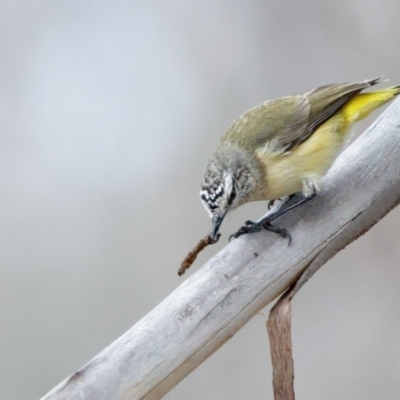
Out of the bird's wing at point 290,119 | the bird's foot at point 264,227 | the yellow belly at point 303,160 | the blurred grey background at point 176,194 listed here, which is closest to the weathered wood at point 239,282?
the bird's foot at point 264,227

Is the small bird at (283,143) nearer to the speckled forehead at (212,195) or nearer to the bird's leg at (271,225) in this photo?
the speckled forehead at (212,195)

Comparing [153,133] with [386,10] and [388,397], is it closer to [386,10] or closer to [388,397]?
[386,10]

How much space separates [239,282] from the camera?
72.1 inches

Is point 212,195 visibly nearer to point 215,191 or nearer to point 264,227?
point 215,191

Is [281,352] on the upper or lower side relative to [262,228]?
lower

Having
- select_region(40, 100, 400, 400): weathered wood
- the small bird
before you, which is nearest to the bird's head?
the small bird

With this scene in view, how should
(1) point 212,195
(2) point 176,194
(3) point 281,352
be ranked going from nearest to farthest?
(3) point 281,352 < (1) point 212,195 < (2) point 176,194

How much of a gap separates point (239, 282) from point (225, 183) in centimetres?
63

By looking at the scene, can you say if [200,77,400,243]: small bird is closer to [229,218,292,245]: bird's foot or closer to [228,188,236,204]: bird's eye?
[228,188,236,204]: bird's eye

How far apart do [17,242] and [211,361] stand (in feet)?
4.44

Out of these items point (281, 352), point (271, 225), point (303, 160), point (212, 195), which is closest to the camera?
point (281, 352)

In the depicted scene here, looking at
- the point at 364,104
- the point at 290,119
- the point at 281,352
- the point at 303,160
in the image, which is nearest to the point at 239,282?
the point at 281,352

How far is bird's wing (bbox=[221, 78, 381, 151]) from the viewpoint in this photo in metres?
2.51

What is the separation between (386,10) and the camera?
394 cm
